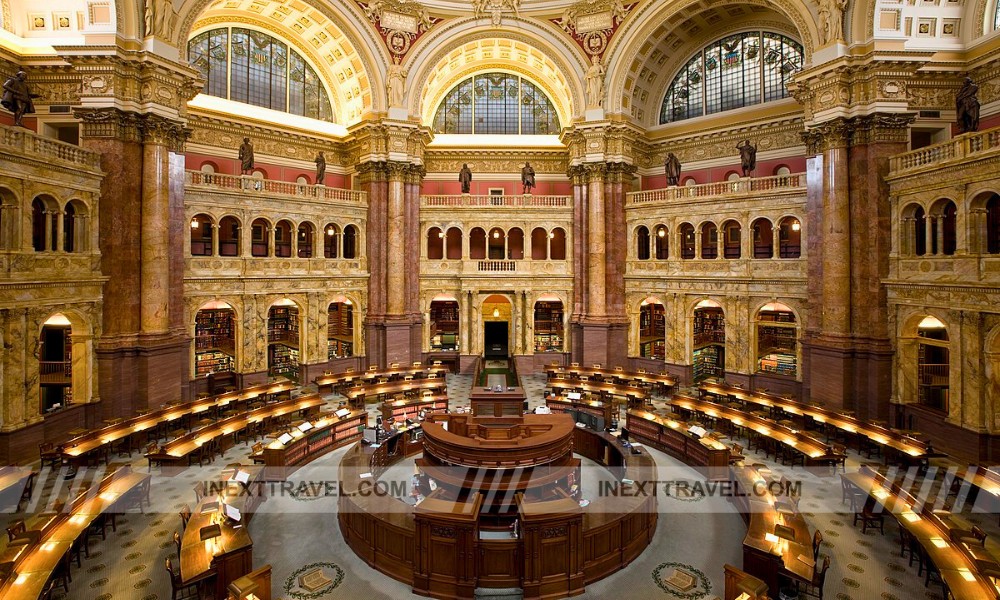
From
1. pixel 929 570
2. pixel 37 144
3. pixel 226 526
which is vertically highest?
pixel 37 144

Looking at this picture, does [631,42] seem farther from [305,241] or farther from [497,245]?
[305,241]

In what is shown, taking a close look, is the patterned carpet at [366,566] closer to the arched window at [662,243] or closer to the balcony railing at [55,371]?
the balcony railing at [55,371]

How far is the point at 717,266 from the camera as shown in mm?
24766

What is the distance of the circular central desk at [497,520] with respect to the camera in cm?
888

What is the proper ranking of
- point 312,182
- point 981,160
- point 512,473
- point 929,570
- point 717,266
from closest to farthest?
point 929,570 < point 512,473 < point 981,160 < point 717,266 < point 312,182

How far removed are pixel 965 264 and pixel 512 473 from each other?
1500 cm

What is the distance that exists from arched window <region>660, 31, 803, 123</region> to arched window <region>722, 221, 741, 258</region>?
657 cm

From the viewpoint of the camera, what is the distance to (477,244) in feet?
103

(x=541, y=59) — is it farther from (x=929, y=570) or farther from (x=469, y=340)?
(x=929, y=570)

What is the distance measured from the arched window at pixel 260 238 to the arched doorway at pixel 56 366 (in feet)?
26.5

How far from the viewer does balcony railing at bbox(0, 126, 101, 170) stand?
1424cm

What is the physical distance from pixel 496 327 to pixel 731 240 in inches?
575

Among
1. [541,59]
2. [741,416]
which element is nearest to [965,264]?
[741,416]

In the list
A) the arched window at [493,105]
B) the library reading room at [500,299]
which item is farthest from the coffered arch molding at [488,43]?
the arched window at [493,105]
